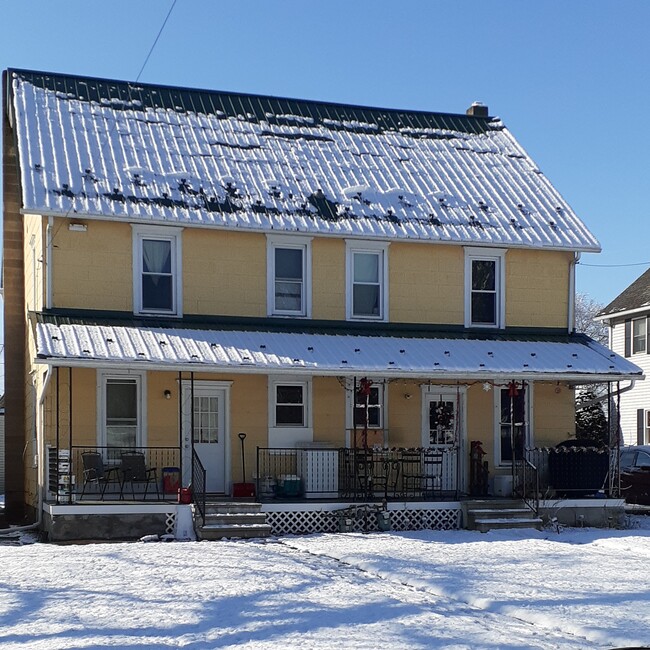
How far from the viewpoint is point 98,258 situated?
66.1ft

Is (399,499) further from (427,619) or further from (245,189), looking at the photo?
(427,619)

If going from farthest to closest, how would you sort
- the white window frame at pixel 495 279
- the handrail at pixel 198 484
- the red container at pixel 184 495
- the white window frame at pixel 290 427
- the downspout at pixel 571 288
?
the downspout at pixel 571 288, the white window frame at pixel 495 279, the white window frame at pixel 290 427, the red container at pixel 184 495, the handrail at pixel 198 484

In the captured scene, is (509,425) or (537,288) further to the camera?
(537,288)

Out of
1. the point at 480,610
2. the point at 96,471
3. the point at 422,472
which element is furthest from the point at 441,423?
the point at 480,610

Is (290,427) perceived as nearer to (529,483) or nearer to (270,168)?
(529,483)

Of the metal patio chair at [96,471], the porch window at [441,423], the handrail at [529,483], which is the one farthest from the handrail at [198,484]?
the handrail at [529,483]

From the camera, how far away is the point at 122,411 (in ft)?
65.8

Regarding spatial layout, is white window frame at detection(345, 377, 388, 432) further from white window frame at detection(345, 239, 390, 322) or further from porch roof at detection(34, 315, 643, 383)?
white window frame at detection(345, 239, 390, 322)

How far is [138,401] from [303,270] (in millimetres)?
4260

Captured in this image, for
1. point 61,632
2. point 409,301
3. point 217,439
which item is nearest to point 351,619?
point 61,632

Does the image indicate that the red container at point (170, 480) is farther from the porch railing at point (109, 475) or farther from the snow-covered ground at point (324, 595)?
the snow-covered ground at point (324, 595)

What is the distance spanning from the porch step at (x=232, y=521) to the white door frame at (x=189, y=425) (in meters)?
1.57

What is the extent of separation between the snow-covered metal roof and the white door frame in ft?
10.1

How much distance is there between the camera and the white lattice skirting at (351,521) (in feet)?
63.2
